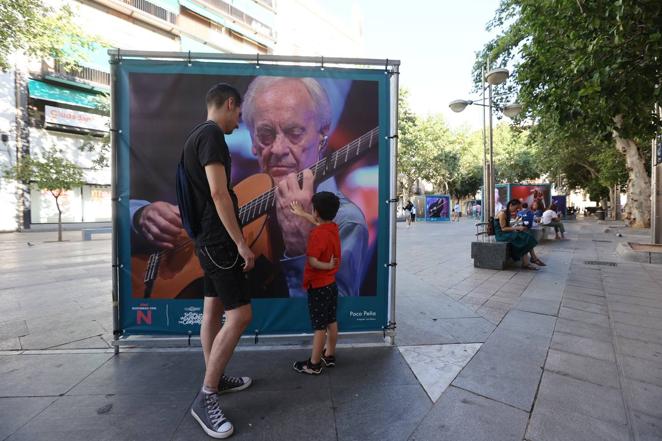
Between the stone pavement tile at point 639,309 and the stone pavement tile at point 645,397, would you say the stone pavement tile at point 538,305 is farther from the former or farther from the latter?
the stone pavement tile at point 645,397

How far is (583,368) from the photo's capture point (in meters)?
3.09

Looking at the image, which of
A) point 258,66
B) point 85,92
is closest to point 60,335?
point 258,66

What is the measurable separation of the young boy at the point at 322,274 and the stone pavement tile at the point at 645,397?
6.93 feet

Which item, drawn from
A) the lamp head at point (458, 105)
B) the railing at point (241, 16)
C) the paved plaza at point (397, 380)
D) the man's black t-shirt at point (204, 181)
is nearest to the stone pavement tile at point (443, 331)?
the paved plaza at point (397, 380)

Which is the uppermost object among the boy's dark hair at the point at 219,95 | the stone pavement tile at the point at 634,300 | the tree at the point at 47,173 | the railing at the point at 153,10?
the railing at the point at 153,10

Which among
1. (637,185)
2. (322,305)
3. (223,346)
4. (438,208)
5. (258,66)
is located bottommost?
(223,346)

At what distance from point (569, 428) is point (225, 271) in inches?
89.8

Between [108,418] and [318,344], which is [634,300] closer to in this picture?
[318,344]

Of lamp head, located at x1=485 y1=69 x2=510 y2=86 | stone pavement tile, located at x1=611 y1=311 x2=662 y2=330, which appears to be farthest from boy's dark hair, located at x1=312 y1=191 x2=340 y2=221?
lamp head, located at x1=485 y1=69 x2=510 y2=86

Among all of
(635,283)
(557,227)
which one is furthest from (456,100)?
(635,283)

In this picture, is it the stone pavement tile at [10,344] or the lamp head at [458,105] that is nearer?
the stone pavement tile at [10,344]

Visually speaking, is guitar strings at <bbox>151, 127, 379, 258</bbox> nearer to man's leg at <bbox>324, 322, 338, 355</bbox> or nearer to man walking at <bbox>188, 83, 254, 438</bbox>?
man walking at <bbox>188, 83, 254, 438</bbox>

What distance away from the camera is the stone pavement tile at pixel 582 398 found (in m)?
2.44

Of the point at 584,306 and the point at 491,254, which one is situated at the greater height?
the point at 491,254
